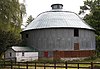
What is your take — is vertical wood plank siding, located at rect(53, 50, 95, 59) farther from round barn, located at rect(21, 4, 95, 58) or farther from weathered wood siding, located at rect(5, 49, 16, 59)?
weathered wood siding, located at rect(5, 49, 16, 59)

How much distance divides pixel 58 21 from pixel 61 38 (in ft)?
12.1

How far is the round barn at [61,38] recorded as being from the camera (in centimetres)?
4044

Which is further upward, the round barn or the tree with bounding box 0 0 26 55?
the tree with bounding box 0 0 26 55

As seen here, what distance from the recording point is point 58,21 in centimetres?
4269

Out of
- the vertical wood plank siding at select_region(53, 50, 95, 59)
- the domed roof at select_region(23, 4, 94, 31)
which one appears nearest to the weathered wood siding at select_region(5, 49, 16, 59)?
the domed roof at select_region(23, 4, 94, 31)

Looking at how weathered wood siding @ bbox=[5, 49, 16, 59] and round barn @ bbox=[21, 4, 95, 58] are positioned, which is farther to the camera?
round barn @ bbox=[21, 4, 95, 58]

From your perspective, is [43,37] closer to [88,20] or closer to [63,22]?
[63,22]

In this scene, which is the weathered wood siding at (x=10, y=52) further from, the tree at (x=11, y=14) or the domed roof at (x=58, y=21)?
the tree at (x=11, y=14)

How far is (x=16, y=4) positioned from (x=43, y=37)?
16.0 m

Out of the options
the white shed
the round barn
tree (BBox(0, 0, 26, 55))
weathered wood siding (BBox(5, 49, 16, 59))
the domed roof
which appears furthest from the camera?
the domed roof

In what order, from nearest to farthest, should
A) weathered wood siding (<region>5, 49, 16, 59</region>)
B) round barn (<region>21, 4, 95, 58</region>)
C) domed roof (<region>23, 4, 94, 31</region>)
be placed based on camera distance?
1. weathered wood siding (<region>5, 49, 16, 59</region>)
2. round barn (<region>21, 4, 95, 58</region>)
3. domed roof (<region>23, 4, 94, 31</region>)

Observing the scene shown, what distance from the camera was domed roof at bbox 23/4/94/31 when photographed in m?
41.5

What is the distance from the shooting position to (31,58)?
3934 centimetres

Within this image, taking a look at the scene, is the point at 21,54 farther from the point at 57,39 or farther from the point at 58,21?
the point at 58,21
